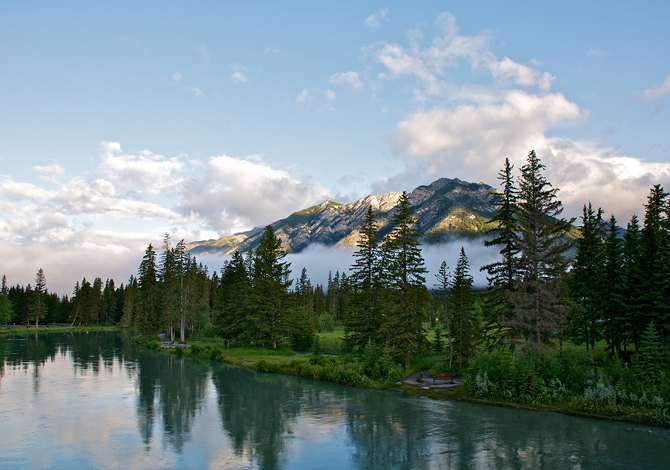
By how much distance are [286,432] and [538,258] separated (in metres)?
24.9

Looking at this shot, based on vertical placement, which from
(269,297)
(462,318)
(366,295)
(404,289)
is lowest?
(462,318)

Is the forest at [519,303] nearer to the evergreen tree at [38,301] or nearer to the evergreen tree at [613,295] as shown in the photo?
the evergreen tree at [613,295]

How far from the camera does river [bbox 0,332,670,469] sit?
21.7 meters

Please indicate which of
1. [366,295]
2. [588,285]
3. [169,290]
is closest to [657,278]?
[588,285]

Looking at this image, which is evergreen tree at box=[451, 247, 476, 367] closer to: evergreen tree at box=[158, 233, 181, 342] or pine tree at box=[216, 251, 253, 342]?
pine tree at box=[216, 251, 253, 342]

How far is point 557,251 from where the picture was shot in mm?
37500

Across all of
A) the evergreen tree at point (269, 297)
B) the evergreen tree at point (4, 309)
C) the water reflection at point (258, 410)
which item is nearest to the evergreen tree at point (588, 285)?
the water reflection at point (258, 410)

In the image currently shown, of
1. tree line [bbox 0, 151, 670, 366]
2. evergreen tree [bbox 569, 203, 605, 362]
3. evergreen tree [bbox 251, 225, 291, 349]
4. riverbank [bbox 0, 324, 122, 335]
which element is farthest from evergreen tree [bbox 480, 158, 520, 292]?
riverbank [bbox 0, 324, 122, 335]

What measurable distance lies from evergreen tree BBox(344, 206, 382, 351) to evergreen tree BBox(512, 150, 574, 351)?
20150 mm

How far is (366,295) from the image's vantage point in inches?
2259

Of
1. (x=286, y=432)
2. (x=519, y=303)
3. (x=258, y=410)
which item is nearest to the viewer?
(x=286, y=432)

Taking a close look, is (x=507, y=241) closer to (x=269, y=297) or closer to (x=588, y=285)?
(x=588, y=285)

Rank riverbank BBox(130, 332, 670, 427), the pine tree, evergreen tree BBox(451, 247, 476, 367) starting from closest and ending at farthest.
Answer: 1. riverbank BBox(130, 332, 670, 427)
2. evergreen tree BBox(451, 247, 476, 367)
3. the pine tree

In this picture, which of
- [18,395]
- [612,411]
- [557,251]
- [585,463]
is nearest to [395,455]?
[585,463]
